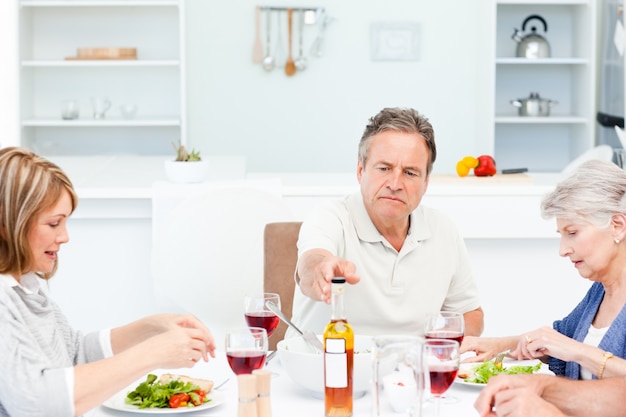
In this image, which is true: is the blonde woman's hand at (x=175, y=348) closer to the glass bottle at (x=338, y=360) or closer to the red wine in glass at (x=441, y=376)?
the glass bottle at (x=338, y=360)

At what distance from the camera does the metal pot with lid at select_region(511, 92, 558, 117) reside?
626 centimetres

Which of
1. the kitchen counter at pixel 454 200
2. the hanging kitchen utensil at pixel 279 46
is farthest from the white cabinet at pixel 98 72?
the kitchen counter at pixel 454 200

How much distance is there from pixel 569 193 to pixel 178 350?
83 centimetres

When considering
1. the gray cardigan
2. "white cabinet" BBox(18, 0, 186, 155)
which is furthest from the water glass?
"white cabinet" BBox(18, 0, 186, 155)

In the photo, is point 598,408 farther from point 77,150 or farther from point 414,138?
point 77,150

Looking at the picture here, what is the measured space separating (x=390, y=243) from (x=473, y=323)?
0.95ft

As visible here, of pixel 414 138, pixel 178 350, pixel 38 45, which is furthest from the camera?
pixel 38 45

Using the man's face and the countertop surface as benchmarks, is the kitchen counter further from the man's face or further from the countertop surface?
the man's face

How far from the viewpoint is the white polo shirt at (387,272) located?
237cm

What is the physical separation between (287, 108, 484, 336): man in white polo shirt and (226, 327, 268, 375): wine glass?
62 centimetres

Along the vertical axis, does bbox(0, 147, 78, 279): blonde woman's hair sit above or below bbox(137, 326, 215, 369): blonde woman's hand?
above

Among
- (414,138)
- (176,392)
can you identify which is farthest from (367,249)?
(176,392)

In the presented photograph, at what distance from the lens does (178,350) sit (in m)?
Result: 1.69

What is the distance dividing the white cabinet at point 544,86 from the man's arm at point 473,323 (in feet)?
13.3
